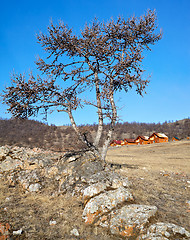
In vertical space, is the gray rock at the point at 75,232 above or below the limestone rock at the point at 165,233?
below

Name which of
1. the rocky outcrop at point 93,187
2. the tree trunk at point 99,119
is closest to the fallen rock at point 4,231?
the rocky outcrop at point 93,187

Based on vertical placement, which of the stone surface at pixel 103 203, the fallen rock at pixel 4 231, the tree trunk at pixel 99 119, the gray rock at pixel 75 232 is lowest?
the gray rock at pixel 75 232

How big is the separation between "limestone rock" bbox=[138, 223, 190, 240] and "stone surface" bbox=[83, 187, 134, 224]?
4.25 feet

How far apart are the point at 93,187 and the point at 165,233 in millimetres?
2724

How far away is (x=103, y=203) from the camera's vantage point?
5574 millimetres

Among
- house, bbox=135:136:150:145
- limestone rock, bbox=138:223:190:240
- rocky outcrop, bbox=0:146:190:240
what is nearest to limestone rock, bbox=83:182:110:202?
rocky outcrop, bbox=0:146:190:240

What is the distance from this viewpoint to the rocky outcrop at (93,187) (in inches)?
183

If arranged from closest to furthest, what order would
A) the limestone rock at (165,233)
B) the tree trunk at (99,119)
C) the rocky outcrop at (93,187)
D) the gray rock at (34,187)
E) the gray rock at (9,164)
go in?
1. the limestone rock at (165,233)
2. the rocky outcrop at (93,187)
3. the gray rock at (34,187)
4. the gray rock at (9,164)
5. the tree trunk at (99,119)

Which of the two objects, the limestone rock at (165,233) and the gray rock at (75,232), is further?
the gray rock at (75,232)

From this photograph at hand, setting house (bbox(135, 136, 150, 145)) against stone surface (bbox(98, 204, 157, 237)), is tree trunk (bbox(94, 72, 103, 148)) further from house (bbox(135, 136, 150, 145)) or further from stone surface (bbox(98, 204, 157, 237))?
house (bbox(135, 136, 150, 145))

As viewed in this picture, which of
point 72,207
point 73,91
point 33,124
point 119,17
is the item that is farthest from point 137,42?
point 33,124

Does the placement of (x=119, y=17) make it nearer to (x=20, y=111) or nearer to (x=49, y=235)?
(x=20, y=111)

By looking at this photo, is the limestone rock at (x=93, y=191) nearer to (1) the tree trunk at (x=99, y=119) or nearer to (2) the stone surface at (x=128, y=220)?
(2) the stone surface at (x=128, y=220)

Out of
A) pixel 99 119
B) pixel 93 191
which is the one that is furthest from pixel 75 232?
pixel 99 119
